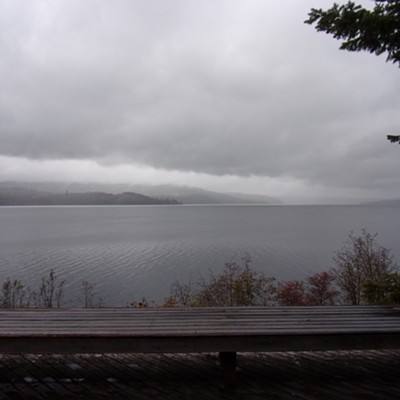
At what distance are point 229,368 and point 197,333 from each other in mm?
743

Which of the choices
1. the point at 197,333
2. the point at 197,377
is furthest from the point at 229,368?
the point at 197,333

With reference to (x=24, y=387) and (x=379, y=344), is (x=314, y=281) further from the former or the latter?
(x=24, y=387)

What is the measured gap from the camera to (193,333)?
11.1 feet

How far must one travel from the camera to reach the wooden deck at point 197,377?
3.54 metres

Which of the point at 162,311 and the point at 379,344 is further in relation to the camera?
the point at 162,311

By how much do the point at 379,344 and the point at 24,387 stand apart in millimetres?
3886

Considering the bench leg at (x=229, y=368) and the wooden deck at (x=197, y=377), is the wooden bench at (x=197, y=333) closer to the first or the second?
the bench leg at (x=229, y=368)

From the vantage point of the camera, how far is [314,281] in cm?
1472

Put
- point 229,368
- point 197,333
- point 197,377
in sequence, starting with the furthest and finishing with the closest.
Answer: point 197,377 → point 229,368 → point 197,333

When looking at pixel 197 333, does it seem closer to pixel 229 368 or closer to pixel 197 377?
pixel 229 368

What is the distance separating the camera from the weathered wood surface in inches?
132

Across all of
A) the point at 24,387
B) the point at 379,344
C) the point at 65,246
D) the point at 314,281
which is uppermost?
the point at 379,344

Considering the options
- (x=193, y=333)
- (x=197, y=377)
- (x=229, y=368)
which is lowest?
(x=197, y=377)

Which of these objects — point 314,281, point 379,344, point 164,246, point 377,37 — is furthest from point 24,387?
point 164,246
